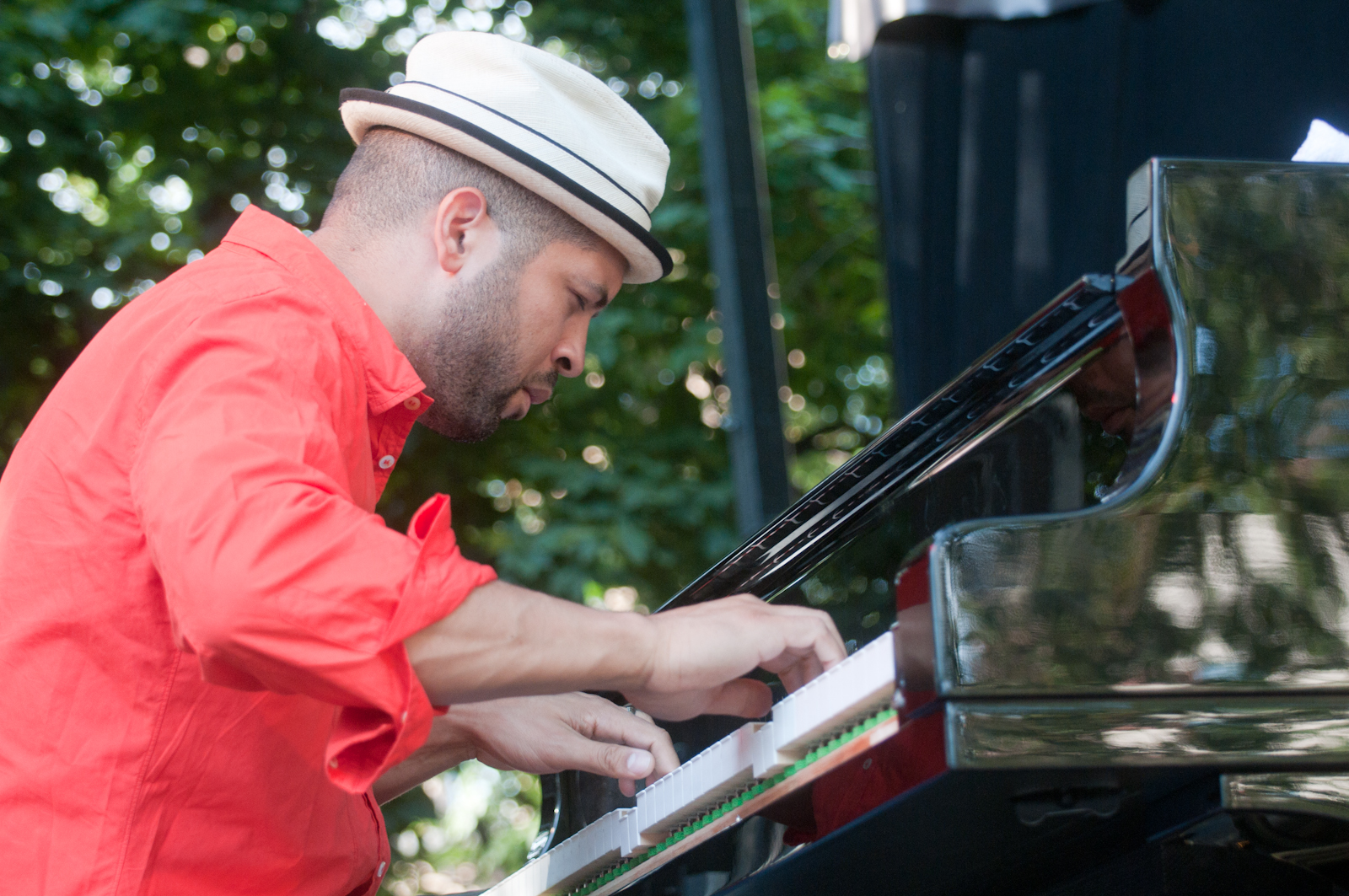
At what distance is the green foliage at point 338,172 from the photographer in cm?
402

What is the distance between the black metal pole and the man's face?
6.83ft

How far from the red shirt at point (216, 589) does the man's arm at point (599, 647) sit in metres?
0.03

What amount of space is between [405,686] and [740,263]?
2.78 metres

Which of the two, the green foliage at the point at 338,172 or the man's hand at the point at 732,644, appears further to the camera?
the green foliage at the point at 338,172

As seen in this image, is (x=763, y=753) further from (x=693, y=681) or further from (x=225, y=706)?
(x=225, y=706)

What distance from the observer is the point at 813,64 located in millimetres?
5648

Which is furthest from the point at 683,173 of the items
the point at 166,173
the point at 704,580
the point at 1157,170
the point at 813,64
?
the point at 1157,170

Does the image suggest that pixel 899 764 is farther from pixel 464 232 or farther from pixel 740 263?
pixel 740 263

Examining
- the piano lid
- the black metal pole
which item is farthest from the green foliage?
the piano lid

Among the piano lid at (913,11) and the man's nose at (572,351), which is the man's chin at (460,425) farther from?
the piano lid at (913,11)

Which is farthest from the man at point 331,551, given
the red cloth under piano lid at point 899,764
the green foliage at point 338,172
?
the green foliage at point 338,172

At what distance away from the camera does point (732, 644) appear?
1.06m

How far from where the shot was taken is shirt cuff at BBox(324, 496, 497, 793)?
0.92m

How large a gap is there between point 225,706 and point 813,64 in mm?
5051
